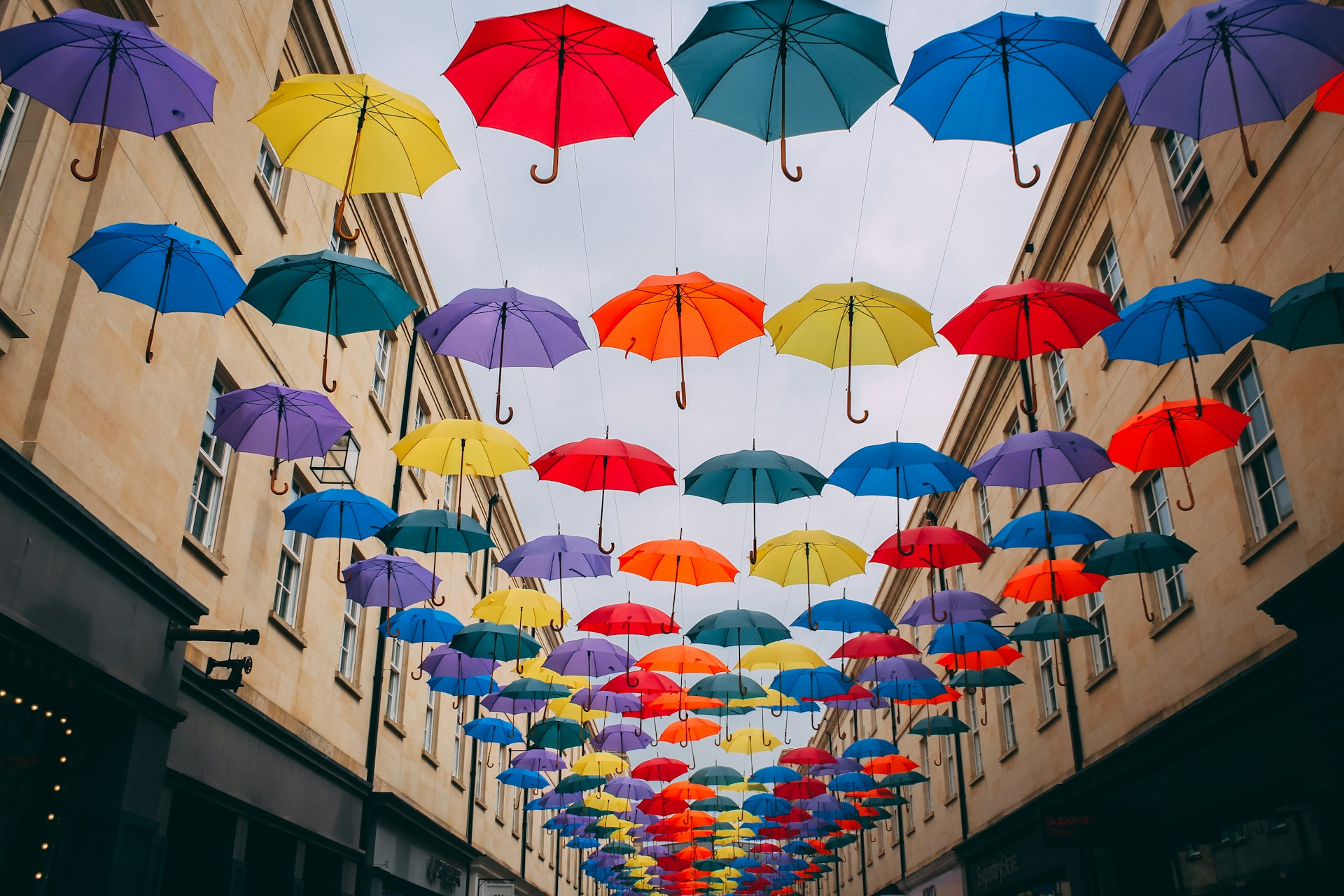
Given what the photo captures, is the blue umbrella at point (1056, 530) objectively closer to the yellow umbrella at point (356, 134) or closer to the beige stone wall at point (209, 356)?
the yellow umbrella at point (356, 134)

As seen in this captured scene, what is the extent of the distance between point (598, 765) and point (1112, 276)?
655 inches

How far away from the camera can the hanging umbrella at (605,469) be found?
1270 cm

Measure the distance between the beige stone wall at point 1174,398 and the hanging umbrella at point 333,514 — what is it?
36.0 ft

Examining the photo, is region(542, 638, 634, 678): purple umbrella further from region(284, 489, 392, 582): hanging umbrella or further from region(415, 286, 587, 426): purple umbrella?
region(415, 286, 587, 426): purple umbrella

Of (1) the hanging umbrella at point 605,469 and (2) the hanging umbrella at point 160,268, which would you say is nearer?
(2) the hanging umbrella at point 160,268

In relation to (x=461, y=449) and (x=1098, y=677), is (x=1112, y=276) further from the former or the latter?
(x=461, y=449)

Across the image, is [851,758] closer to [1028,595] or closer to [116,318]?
[1028,595]

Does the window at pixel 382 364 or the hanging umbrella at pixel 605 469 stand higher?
the window at pixel 382 364

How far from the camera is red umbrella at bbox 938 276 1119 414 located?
1016 centimetres

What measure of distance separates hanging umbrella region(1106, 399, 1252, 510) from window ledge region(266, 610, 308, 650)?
1124cm

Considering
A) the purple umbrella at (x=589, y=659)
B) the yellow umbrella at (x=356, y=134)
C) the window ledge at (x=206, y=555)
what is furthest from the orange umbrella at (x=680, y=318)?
the purple umbrella at (x=589, y=659)

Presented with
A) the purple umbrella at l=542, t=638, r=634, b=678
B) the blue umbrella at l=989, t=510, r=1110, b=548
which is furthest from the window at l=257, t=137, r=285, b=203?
the blue umbrella at l=989, t=510, r=1110, b=548

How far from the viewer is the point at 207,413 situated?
474 inches

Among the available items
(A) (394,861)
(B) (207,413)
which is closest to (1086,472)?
(B) (207,413)
